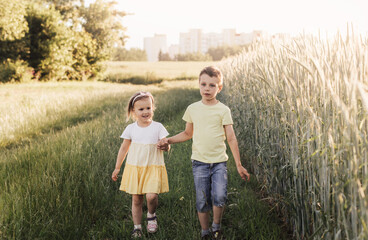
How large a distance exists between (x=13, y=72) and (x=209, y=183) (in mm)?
21244

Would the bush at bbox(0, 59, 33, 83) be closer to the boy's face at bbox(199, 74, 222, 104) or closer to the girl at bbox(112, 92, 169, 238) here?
the girl at bbox(112, 92, 169, 238)

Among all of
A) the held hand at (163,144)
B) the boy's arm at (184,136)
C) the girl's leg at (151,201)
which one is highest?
the boy's arm at (184,136)

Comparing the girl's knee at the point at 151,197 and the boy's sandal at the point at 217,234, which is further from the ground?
the girl's knee at the point at 151,197

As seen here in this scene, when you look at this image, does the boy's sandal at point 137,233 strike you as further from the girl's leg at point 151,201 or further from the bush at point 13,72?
the bush at point 13,72

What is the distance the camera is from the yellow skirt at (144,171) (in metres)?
2.84

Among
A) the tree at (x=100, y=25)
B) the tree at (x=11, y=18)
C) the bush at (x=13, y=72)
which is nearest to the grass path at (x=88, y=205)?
the tree at (x=11, y=18)

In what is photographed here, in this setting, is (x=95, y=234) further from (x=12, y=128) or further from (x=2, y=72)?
(x=2, y=72)

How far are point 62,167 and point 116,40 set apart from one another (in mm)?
30415

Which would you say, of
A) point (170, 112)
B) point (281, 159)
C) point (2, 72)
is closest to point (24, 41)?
point (2, 72)

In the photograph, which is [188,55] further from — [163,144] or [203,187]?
[203,187]

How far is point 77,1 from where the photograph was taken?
31844 mm

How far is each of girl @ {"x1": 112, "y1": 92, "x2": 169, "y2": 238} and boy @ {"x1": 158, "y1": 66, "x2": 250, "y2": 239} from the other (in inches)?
14.3

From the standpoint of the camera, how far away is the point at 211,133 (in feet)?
8.91

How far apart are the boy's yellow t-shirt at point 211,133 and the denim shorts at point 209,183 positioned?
66mm
